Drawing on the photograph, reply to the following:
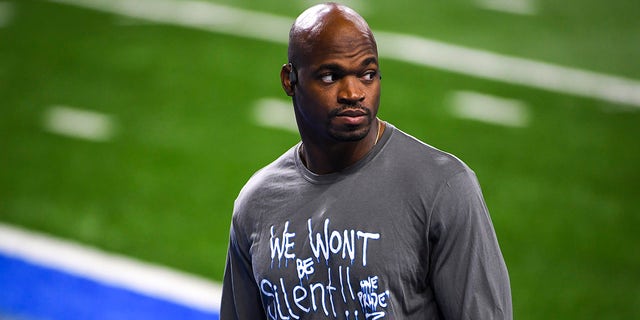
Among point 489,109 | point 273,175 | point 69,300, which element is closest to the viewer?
point 273,175

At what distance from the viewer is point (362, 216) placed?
10.7 feet

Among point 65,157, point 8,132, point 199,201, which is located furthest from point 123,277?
point 8,132

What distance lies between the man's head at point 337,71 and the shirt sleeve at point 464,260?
32 cm

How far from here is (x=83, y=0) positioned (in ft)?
44.2

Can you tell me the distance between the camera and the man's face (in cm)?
312

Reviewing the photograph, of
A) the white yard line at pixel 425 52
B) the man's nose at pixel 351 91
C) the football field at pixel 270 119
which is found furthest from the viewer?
the white yard line at pixel 425 52

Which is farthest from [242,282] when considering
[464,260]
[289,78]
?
[464,260]

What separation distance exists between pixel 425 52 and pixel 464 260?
8.79 m

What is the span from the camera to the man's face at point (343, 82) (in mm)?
3123

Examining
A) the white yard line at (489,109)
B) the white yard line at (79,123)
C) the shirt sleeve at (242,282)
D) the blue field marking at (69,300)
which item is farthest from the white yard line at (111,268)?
the shirt sleeve at (242,282)

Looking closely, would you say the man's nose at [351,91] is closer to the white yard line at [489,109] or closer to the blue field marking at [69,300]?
the blue field marking at [69,300]

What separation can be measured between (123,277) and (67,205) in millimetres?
1411

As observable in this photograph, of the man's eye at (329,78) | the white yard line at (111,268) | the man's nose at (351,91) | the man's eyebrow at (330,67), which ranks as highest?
the man's eyebrow at (330,67)

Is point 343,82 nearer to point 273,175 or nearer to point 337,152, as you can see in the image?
point 337,152
